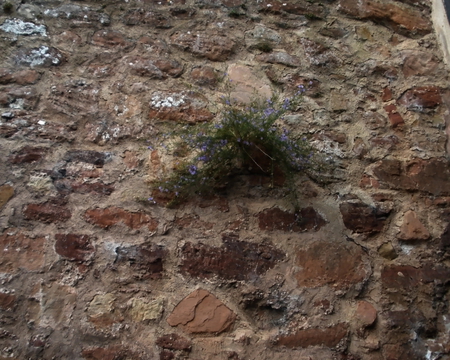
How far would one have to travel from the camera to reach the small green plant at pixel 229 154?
185 cm

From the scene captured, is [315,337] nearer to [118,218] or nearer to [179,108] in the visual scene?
[118,218]

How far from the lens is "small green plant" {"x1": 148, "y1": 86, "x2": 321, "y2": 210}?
6.06 feet

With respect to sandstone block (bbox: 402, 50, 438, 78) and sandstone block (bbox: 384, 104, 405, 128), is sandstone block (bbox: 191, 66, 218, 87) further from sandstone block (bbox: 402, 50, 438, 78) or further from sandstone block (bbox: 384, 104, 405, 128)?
sandstone block (bbox: 402, 50, 438, 78)

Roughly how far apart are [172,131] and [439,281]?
3.92 ft

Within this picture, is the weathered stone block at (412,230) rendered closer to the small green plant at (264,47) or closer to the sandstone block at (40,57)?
the small green plant at (264,47)

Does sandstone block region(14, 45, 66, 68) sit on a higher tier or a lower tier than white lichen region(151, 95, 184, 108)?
higher

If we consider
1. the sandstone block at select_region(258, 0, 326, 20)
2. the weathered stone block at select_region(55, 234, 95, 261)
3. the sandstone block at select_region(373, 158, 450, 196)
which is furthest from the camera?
the sandstone block at select_region(258, 0, 326, 20)

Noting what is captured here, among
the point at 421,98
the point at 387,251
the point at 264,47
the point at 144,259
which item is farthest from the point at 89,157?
the point at 421,98

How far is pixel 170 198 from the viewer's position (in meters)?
1.83

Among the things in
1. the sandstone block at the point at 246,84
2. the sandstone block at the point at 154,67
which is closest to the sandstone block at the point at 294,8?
the sandstone block at the point at 246,84

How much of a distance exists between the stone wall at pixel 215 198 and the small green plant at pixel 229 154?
0.06 meters

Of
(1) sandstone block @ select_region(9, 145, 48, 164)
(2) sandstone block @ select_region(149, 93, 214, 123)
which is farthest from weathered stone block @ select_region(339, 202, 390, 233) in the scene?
(1) sandstone block @ select_region(9, 145, 48, 164)

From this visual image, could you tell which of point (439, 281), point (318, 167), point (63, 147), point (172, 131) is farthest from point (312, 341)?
point (63, 147)

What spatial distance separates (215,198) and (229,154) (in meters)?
0.18
